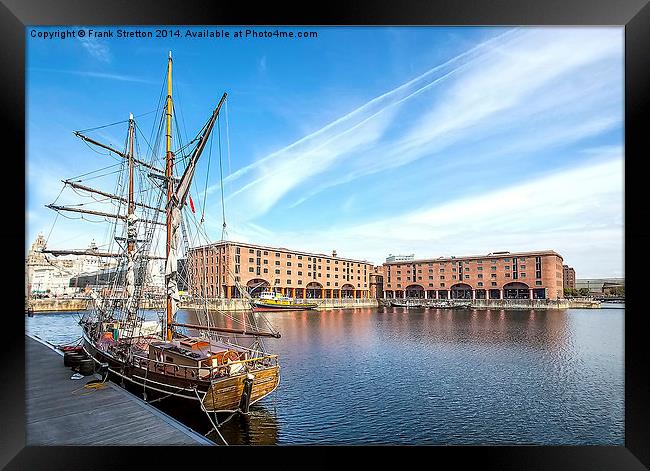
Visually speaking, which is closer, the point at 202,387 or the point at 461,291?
the point at 202,387

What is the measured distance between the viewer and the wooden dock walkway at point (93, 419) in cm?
536

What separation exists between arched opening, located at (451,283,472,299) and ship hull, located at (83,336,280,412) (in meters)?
21.1

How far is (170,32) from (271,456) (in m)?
7.10

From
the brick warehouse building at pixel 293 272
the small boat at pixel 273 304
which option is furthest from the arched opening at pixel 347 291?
the small boat at pixel 273 304

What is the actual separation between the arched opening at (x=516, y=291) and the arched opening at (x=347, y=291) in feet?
37.7

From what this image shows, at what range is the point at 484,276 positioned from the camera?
2359 centimetres

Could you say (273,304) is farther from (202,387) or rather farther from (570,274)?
(202,387)

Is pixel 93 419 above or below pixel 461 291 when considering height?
above

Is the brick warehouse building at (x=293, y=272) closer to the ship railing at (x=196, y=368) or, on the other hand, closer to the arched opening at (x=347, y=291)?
the arched opening at (x=347, y=291)

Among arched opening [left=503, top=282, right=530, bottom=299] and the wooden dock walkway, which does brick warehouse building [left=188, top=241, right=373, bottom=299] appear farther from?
arched opening [left=503, top=282, right=530, bottom=299]

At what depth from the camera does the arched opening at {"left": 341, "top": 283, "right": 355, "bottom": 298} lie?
29755 mm
